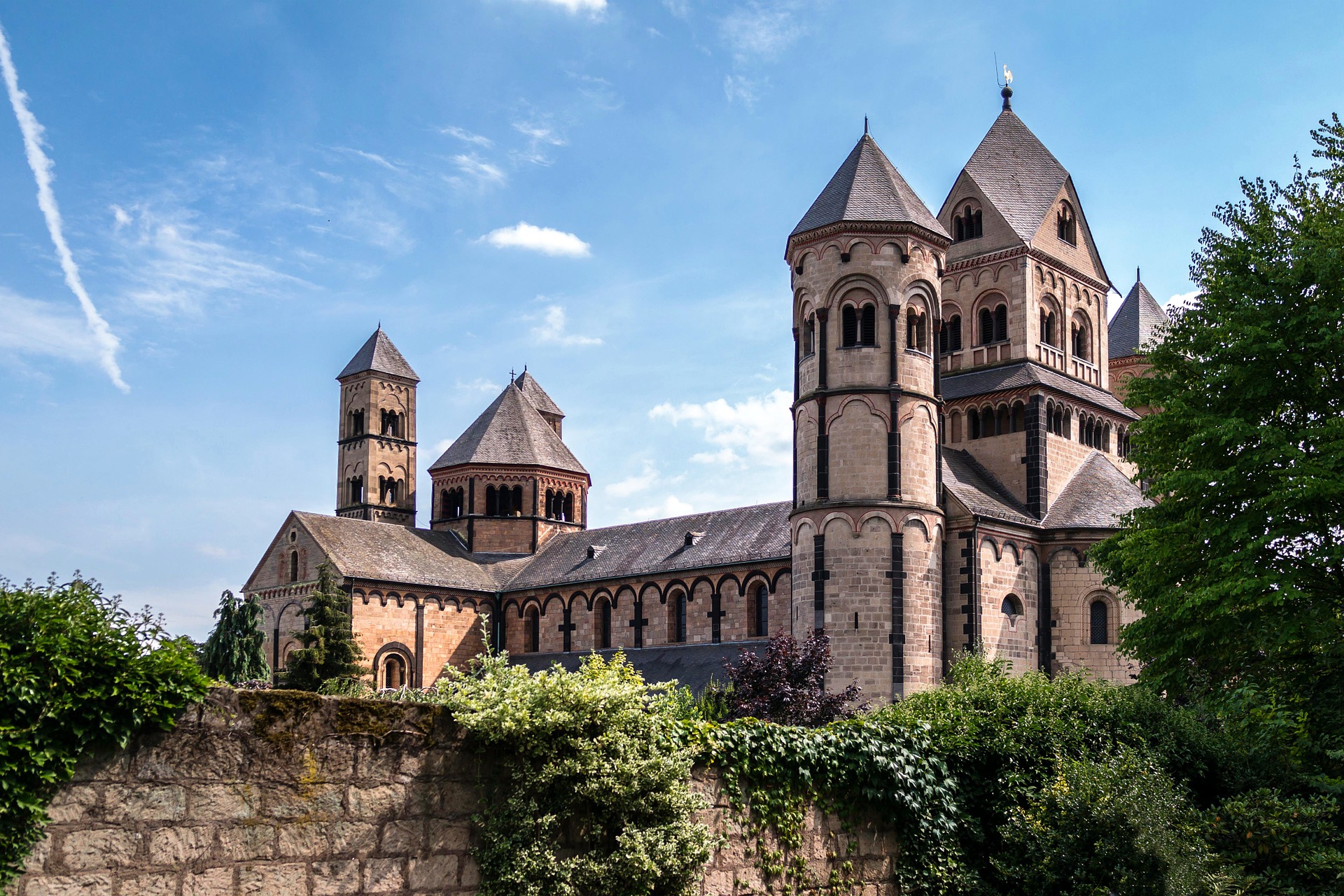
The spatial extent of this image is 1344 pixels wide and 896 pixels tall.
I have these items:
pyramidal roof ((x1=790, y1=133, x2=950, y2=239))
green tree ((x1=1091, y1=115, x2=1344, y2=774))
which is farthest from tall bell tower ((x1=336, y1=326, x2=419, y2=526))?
green tree ((x1=1091, y1=115, x2=1344, y2=774))

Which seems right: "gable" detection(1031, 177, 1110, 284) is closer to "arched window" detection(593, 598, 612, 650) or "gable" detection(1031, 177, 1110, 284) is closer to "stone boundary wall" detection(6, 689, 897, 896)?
"arched window" detection(593, 598, 612, 650)

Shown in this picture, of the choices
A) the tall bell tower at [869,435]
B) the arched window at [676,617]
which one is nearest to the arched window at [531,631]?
the arched window at [676,617]

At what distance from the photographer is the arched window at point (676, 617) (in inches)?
2013

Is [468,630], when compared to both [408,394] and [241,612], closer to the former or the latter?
[241,612]

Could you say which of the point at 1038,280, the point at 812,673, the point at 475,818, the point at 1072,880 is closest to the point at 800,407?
the point at 812,673

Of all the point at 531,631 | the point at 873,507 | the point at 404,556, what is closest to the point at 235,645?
the point at 404,556

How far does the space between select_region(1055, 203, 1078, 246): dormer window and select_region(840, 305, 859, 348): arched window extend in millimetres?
14595

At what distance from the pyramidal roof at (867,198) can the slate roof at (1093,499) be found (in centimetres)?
1010

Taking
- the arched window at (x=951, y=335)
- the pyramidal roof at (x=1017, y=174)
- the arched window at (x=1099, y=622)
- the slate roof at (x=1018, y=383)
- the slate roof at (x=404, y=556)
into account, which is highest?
the pyramidal roof at (x=1017, y=174)

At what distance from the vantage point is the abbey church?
124 feet

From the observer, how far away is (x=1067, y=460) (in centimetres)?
4453

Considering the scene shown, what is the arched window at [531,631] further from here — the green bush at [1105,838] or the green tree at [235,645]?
the green bush at [1105,838]

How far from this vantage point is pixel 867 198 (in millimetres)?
40094

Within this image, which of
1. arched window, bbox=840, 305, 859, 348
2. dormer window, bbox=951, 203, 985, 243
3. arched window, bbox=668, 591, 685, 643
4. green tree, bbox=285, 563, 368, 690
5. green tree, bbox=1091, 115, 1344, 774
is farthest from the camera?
arched window, bbox=668, 591, 685, 643
